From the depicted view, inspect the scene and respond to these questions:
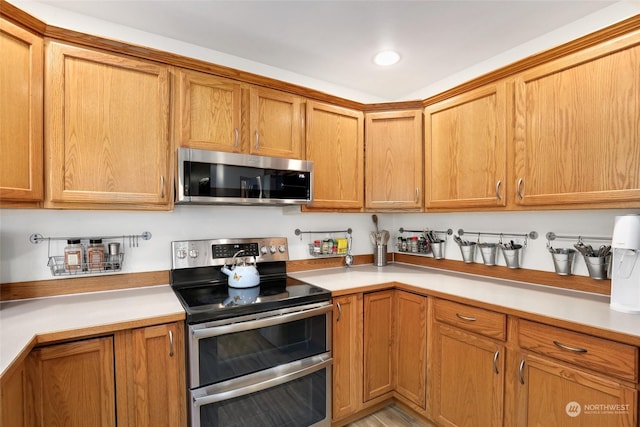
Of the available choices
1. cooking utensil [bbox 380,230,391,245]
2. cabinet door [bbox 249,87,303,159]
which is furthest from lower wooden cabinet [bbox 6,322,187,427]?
cooking utensil [bbox 380,230,391,245]

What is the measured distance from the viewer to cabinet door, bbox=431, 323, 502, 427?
62.4 inches

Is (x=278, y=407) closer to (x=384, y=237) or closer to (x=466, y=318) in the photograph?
(x=466, y=318)

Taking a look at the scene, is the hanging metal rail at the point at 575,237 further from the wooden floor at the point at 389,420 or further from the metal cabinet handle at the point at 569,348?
the wooden floor at the point at 389,420

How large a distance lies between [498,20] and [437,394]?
2190 millimetres

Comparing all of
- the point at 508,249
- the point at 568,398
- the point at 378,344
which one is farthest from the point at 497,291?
the point at 378,344

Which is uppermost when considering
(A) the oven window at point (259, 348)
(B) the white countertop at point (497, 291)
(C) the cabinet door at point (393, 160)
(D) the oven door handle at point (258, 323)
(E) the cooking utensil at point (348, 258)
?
(C) the cabinet door at point (393, 160)

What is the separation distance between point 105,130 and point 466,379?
7.54ft

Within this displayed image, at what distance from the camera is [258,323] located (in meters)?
1.58

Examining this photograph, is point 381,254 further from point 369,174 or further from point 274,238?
point 274,238

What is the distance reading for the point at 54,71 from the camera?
148 cm

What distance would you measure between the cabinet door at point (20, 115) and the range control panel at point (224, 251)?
74cm

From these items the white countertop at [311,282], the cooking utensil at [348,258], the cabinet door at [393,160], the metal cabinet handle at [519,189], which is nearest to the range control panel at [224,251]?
the white countertop at [311,282]

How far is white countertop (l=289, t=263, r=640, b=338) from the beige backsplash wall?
189mm

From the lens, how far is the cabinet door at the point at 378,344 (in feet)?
6.69
